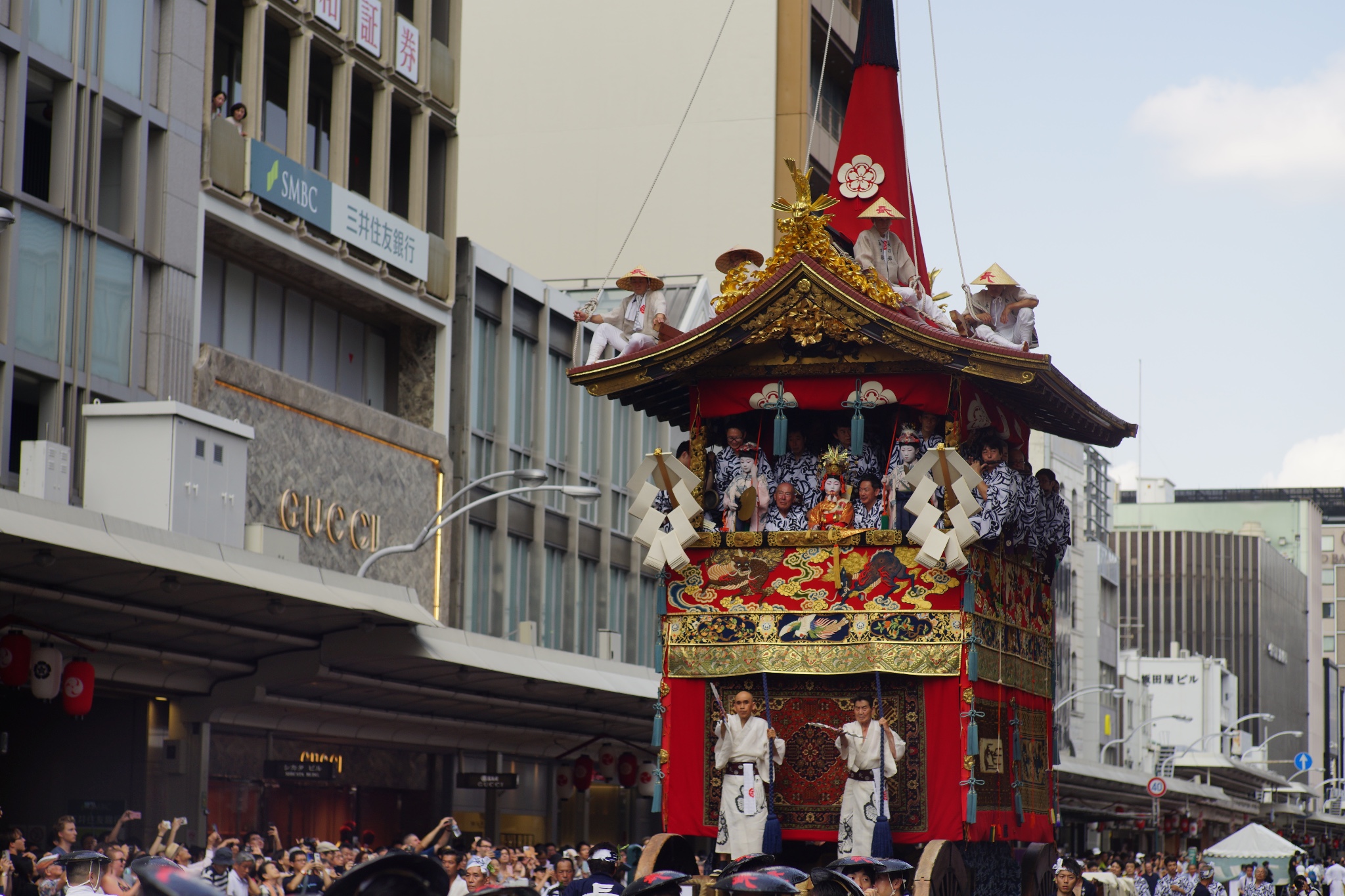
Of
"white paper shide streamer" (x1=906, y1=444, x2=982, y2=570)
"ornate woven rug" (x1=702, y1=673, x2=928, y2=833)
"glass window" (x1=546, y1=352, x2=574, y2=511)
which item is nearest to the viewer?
"white paper shide streamer" (x1=906, y1=444, x2=982, y2=570)

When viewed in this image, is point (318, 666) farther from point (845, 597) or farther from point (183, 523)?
point (845, 597)

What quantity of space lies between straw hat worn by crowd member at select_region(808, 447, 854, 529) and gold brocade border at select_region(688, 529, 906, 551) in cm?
12

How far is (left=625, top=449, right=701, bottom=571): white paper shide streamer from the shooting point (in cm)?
1458

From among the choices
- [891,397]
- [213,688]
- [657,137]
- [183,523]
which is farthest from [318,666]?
[657,137]

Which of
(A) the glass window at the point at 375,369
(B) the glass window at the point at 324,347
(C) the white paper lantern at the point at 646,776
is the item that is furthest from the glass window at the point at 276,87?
(C) the white paper lantern at the point at 646,776

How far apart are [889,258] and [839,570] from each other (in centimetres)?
284

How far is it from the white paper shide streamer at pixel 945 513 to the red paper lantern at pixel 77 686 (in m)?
10.3

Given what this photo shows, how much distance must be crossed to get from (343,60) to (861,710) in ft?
78.3

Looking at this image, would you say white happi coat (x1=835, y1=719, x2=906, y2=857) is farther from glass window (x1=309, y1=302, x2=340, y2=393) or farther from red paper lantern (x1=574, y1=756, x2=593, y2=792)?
glass window (x1=309, y1=302, x2=340, y2=393)

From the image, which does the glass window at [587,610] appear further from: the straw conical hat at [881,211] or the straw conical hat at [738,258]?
the straw conical hat at [881,211]

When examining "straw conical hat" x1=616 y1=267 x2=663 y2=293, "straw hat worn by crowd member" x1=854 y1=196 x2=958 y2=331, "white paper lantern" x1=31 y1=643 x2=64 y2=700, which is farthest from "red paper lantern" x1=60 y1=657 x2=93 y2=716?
"straw hat worn by crowd member" x1=854 y1=196 x2=958 y2=331

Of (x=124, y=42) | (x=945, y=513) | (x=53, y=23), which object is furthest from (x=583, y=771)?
→ (x=945, y=513)

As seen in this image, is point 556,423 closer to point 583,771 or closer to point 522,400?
point 522,400

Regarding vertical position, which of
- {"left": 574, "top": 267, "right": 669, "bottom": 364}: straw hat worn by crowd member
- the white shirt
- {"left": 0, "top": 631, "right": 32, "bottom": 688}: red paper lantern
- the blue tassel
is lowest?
the white shirt
